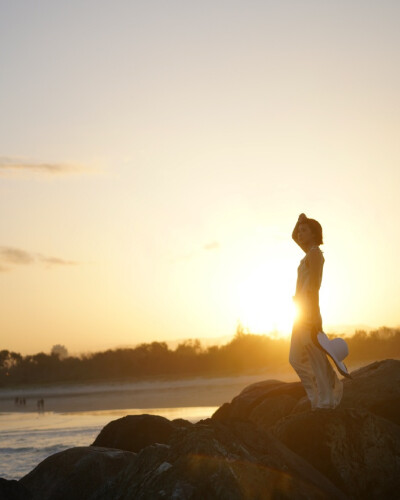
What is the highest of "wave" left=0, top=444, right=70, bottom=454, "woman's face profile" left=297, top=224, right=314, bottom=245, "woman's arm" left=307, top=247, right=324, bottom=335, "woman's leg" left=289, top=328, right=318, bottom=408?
"woman's face profile" left=297, top=224, right=314, bottom=245

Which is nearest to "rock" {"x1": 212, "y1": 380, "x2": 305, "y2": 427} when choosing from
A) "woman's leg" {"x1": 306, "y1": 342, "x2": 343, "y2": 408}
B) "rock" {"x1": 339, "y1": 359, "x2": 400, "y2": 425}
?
"rock" {"x1": 339, "y1": 359, "x2": 400, "y2": 425}

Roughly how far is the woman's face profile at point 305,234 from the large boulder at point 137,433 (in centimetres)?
226

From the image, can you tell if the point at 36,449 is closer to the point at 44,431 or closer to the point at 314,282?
the point at 44,431

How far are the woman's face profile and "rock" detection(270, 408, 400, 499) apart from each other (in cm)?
203

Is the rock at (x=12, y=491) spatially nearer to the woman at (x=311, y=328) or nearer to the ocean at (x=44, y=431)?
the woman at (x=311, y=328)

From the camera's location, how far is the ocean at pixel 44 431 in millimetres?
15133

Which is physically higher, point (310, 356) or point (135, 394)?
point (310, 356)

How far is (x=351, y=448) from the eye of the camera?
7109mm

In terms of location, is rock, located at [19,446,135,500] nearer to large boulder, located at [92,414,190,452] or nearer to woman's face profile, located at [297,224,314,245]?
large boulder, located at [92,414,190,452]

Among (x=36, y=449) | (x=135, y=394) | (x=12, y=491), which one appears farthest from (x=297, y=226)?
(x=135, y=394)

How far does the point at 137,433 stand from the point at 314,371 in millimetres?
1922

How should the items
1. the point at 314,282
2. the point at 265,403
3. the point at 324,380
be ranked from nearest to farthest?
the point at 324,380, the point at 314,282, the point at 265,403

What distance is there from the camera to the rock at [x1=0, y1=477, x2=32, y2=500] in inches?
267

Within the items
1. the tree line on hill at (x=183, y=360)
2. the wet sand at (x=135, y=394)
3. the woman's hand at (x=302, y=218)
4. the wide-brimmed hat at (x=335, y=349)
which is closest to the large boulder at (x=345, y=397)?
the wide-brimmed hat at (x=335, y=349)
